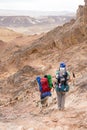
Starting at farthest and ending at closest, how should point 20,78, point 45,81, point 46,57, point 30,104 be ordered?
point 46,57 → point 20,78 → point 30,104 → point 45,81

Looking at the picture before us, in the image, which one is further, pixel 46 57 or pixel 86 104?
pixel 46 57

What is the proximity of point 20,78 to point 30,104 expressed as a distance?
5.67m

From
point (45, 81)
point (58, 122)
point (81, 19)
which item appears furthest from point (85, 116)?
point (81, 19)

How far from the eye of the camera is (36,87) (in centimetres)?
1930

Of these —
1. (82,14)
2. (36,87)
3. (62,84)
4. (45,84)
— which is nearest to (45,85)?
(45,84)

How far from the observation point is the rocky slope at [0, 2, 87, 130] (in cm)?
1058

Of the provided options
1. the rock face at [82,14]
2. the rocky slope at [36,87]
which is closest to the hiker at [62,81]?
the rocky slope at [36,87]

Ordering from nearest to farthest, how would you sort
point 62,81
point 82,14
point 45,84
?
point 62,81 → point 45,84 → point 82,14

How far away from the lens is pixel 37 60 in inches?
993

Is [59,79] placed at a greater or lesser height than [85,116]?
greater

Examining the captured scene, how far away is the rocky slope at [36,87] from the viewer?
1058 cm

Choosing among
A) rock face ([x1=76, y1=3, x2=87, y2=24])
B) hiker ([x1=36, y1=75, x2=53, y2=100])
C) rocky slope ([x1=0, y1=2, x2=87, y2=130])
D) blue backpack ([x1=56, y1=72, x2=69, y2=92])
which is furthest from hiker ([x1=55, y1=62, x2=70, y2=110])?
rock face ([x1=76, y1=3, x2=87, y2=24])

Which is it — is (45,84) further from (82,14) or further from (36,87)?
(82,14)

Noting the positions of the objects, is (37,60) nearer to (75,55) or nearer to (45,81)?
(75,55)
